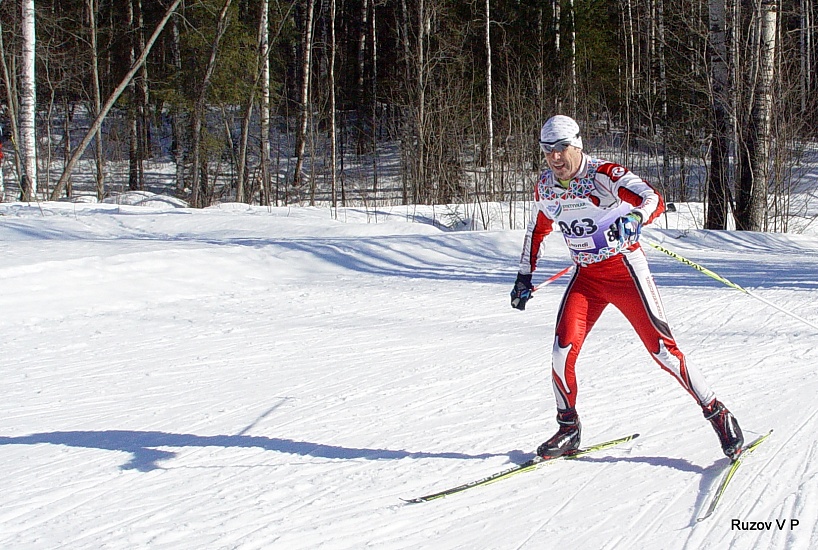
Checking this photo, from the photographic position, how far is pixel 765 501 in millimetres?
3764

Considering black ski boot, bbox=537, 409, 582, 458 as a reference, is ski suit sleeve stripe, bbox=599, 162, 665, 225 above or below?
above

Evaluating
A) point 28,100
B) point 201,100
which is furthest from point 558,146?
point 201,100

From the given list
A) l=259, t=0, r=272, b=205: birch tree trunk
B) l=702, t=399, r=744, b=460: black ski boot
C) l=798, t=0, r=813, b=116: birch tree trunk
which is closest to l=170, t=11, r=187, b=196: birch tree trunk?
l=259, t=0, r=272, b=205: birch tree trunk

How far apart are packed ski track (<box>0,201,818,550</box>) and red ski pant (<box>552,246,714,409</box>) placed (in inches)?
16.0

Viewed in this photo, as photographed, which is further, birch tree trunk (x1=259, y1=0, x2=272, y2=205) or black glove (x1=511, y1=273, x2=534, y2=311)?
birch tree trunk (x1=259, y1=0, x2=272, y2=205)

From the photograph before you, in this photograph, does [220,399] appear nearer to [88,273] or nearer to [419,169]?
[88,273]

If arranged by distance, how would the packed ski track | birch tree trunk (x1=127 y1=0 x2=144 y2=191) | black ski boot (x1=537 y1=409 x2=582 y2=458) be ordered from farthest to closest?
birch tree trunk (x1=127 y1=0 x2=144 y2=191) < black ski boot (x1=537 y1=409 x2=582 y2=458) < the packed ski track

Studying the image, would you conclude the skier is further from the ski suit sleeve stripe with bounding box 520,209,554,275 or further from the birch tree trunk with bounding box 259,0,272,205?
the birch tree trunk with bounding box 259,0,272,205

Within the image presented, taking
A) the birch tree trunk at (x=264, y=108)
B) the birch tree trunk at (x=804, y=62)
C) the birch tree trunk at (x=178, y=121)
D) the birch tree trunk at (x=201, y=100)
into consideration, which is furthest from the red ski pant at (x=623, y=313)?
the birch tree trunk at (x=178, y=121)

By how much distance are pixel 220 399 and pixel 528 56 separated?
2657 centimetres

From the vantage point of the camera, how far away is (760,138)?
15.1m

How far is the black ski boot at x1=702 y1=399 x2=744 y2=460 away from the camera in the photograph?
4.21 m

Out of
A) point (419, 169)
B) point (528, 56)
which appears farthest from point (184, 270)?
point (528, 56)

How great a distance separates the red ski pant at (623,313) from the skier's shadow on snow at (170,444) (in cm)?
64
